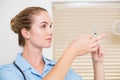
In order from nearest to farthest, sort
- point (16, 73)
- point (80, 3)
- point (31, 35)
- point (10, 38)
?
point (16, 73) → point (31, 35) → point (10, 38) → point (80, 3)

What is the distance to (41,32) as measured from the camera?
1.10m

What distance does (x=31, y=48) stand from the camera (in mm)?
1156

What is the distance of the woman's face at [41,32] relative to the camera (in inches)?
43.1

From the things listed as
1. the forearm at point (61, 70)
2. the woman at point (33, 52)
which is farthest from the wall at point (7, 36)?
the forearm at point (61, 70)

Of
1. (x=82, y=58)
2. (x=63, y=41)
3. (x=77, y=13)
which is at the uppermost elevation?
(x=77, y=13)

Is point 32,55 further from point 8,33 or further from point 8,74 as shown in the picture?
point 8,33

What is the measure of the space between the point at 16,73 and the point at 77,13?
87cm

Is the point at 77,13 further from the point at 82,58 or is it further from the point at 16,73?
the point at 16,73

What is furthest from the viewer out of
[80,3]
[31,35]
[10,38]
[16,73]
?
[80,3]

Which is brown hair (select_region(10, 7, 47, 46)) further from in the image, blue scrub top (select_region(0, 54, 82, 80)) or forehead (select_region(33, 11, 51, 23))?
blue scrub top (select_region(0, 54, 82, 80))

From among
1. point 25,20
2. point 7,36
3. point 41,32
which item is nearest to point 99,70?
point 41,32

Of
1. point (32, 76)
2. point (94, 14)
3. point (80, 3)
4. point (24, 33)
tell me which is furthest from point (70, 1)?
point (32, 76)

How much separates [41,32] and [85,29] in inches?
27.7

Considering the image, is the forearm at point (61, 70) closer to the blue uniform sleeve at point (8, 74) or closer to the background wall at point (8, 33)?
the blue uniform sleeve at point (8, 74)
